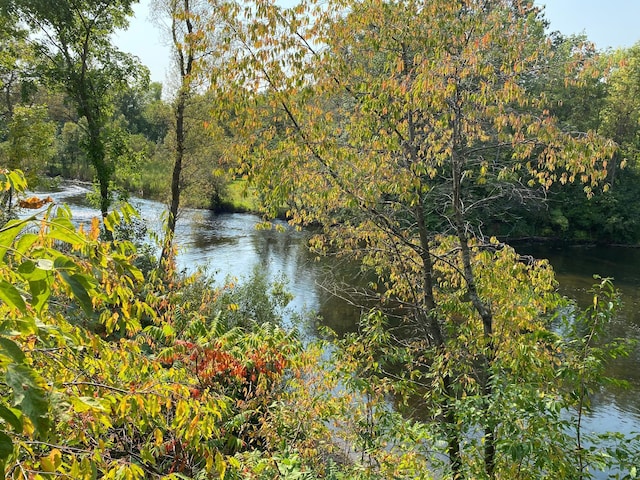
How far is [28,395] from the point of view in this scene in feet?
4.16

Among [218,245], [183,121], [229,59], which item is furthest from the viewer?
[218,245]

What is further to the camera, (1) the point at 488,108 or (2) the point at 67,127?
(2) the point at 67,127

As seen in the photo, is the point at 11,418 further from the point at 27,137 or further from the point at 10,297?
the point at 27,137

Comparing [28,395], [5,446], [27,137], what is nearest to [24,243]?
[28,395]

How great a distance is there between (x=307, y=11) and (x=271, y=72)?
97cm

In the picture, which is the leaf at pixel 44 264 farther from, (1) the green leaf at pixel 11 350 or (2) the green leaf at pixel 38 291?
(1) the green leaf at pixel 11 350

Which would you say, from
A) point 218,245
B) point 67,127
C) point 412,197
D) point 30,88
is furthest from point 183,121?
point 67,127

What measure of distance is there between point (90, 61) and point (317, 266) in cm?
1198

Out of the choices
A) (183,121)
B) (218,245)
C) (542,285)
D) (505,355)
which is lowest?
(218,245)

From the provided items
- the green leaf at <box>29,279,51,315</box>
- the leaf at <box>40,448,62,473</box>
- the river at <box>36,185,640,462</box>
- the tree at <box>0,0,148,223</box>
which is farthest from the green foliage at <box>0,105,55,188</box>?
the green leaf at <box>29,279,51,315</box>

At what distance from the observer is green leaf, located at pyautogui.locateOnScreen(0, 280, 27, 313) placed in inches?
47.1

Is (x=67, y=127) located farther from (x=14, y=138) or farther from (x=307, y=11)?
(x=307, y=11)

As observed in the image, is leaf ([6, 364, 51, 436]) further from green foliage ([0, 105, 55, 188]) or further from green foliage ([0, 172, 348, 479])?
green foliage ([0, 105, 55, 188])

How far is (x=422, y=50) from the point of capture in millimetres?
6328
